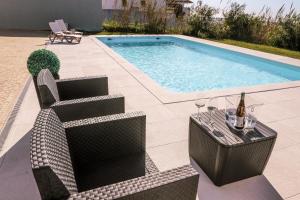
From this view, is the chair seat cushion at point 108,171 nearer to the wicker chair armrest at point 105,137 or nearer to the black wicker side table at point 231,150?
the wicker chair armrest at point 105,137

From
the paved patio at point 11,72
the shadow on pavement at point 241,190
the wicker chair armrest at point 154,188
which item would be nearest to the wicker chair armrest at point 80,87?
the paved patio at point 11,72

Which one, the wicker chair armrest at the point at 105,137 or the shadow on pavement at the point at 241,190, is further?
the shadow on pavement at the point at 241,190

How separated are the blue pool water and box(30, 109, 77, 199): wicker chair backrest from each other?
4590 mm

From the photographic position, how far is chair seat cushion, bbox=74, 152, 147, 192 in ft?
5.48

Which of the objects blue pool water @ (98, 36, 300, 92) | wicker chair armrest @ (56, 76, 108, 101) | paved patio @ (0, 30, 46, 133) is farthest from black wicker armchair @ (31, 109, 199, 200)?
blue pool water @ (98, 36, 300, 92)

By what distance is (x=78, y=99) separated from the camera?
239cm

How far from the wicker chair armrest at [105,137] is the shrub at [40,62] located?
1.50m

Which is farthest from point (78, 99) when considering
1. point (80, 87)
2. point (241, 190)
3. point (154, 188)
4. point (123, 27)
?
point (123, 27)

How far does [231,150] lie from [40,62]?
97.0 inches

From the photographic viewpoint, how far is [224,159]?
78.2 inches

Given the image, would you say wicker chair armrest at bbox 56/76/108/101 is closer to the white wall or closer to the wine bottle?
the wine bottle

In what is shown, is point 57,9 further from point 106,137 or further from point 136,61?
point 106,137

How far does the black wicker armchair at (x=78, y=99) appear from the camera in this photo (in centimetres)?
214

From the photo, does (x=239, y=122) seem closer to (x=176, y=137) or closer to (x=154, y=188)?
(x=176, y=137)
